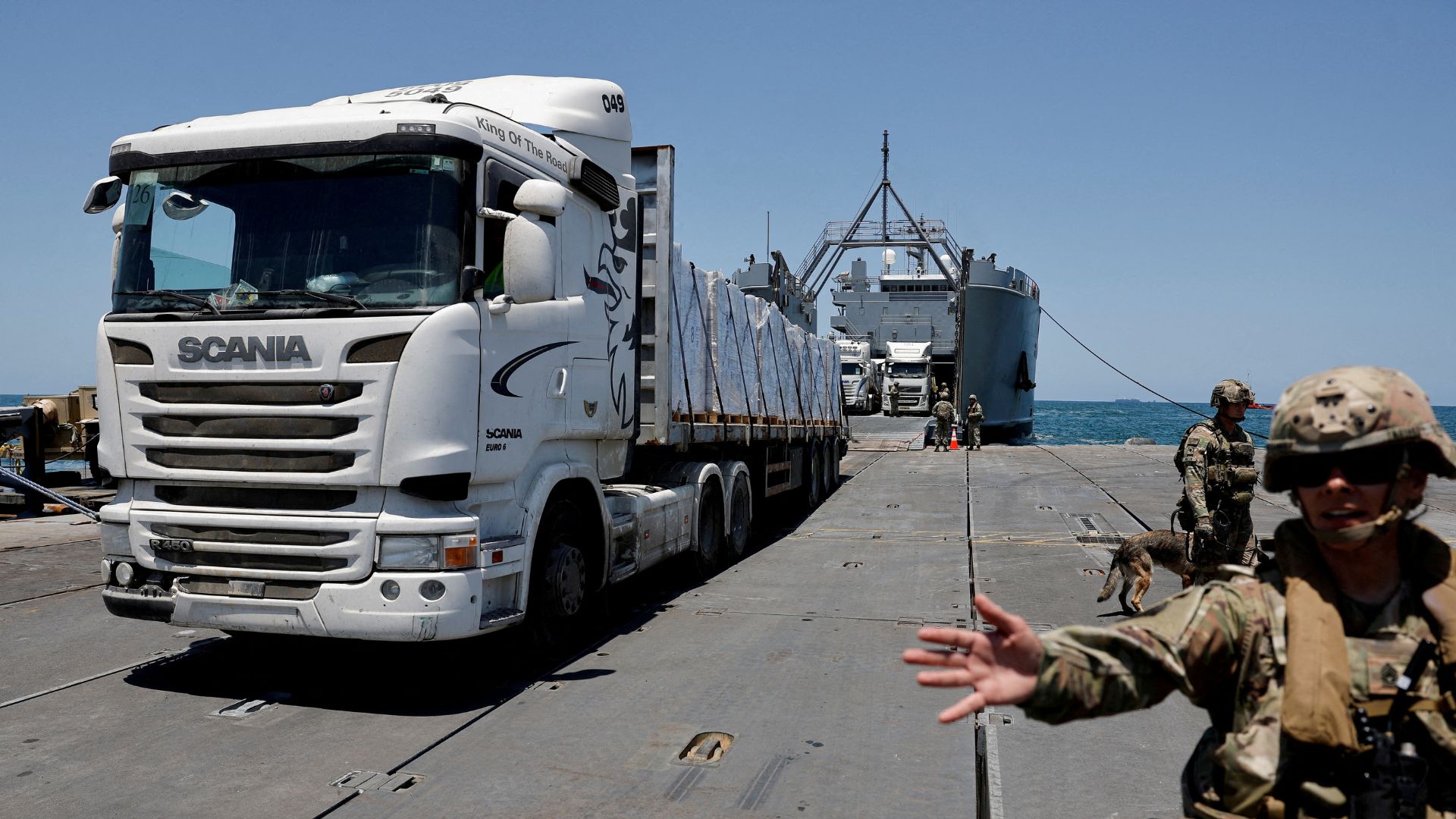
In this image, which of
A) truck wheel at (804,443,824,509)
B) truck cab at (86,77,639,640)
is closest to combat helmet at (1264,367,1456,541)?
truck cab at (86,77,639,640)

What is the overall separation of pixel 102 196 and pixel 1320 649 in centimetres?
628

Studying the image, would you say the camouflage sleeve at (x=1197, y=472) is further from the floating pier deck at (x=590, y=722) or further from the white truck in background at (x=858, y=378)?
the white truck in background at (x=858, y=378)

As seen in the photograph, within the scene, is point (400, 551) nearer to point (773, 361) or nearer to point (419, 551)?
point (419, 551)

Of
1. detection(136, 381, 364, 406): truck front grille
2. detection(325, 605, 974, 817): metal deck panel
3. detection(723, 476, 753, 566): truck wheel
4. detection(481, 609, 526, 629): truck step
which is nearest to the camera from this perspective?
detection(325, 605, 974, 817): metal deck panel

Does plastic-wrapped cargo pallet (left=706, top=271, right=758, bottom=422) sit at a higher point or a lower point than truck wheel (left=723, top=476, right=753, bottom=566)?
higher

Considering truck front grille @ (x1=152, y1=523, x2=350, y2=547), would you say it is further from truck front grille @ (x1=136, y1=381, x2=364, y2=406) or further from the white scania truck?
truck front grille @ (x1=136, y1=381, x2=364, y2=406)

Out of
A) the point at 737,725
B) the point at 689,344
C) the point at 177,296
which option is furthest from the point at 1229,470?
the point at 177,296

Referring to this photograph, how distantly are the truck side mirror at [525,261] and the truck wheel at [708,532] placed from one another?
4.03 metres

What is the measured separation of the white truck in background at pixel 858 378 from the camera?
3734 cm

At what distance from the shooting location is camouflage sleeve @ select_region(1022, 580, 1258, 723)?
186 cm

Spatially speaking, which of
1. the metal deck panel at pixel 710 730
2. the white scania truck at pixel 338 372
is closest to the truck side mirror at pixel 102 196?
the white scania truck at pixel 338 372

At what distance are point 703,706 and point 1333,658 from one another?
155 inches

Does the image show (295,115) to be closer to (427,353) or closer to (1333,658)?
(427,353)

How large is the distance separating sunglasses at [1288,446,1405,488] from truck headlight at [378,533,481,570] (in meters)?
4.26
